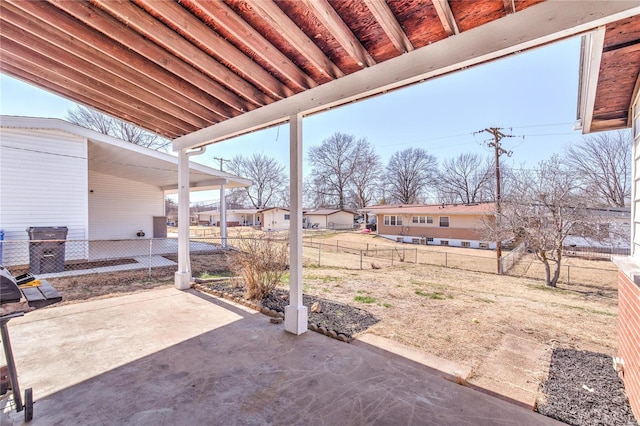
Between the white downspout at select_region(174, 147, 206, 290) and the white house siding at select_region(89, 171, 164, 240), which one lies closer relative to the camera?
the white downspout at select_region(174, 147, 206, 290)

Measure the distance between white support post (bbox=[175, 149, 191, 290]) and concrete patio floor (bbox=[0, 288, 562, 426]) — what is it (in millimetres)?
1655

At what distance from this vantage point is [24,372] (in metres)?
2.45

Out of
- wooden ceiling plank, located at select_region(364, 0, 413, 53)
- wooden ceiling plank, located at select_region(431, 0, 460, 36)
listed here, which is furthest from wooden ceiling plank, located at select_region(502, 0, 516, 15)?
wooden ceiling plank, located at select_region(364, 0, 413, 53)

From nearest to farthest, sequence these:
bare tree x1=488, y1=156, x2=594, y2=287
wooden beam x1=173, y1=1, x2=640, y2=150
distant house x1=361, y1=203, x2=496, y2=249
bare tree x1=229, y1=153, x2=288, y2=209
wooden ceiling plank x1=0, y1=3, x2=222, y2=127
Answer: wooden beam x1=173, y1=1, x2=640, y2=150 < wooden ceiling plank x1=0, y1=3, x2=222, y2=127 < bare tree x1=488, y1=156, x2=594, y2=287 < distant house x1=361, y1=203, x2=496, y2=249 < bare tree x1=229, y1=153, x2=288, y2=209

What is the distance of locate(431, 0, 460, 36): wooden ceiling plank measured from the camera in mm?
1762

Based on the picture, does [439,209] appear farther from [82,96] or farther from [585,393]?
[82,96]

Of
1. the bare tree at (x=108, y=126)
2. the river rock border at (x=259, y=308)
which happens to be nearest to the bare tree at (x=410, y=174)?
the bare tree at (x=108, y=126)

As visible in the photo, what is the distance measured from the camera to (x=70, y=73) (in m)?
3.01

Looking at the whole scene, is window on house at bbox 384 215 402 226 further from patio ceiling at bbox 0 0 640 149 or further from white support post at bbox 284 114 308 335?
patio ceiling at bbox 0 0 640 149

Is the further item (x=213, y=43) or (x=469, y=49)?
(x=213, y=43)

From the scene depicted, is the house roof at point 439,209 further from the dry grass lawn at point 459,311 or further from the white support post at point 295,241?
the white support post at point 295,241

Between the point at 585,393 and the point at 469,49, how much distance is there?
2.91m

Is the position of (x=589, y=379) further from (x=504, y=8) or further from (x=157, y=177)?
(x=157, y=177)

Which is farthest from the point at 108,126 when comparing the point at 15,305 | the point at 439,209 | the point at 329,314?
the point at 439,209
